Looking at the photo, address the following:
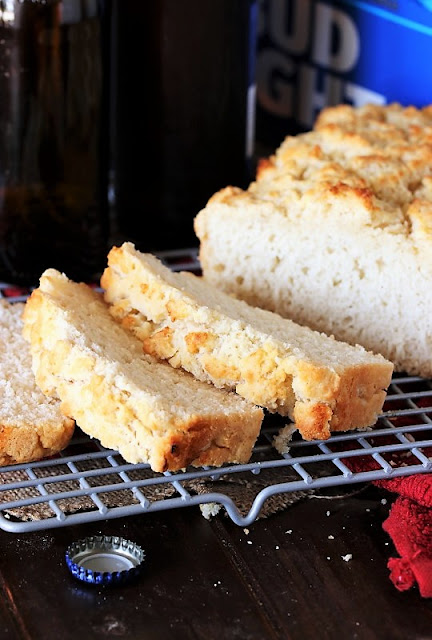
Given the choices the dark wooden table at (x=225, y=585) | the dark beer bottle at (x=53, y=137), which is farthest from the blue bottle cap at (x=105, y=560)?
the dark beer bottle at (x=53, y=137)

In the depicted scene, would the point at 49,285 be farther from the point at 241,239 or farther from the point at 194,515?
the point at 194,515

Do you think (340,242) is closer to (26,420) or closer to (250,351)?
(250,351)

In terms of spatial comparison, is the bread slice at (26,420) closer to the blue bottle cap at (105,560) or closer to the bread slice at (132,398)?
the bread slice at (132,398)

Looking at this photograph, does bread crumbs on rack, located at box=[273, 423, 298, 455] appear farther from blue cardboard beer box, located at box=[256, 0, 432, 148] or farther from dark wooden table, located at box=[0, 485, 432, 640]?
blue cardboard beer box, located at box=[256, 0, 432, 148]

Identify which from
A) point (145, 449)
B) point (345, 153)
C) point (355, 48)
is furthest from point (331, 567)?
point (355, 48)

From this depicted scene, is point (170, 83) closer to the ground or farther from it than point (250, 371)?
farther from it

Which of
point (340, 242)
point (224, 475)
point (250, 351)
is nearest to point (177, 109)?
point (340, 242)

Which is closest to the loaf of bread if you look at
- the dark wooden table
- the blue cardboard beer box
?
the dark wooden table
